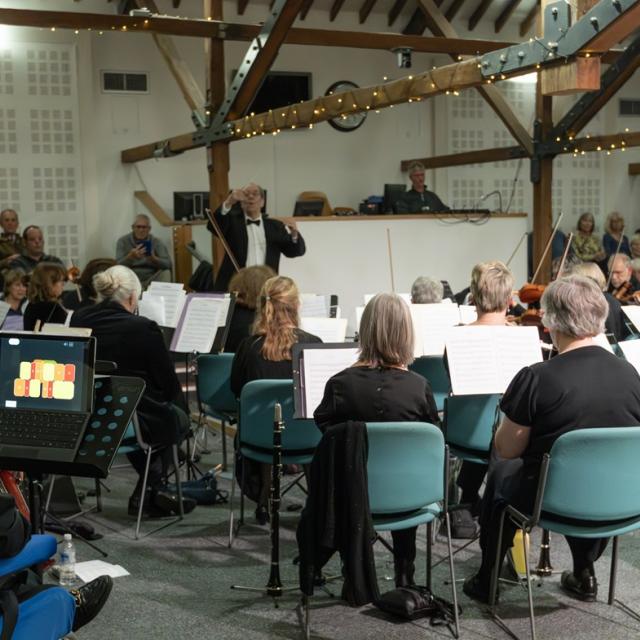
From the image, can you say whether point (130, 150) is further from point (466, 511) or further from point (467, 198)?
point (466, 511)

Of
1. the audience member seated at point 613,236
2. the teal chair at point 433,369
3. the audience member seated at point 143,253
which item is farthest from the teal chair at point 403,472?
the audience member seated at point 613,236

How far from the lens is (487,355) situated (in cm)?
407

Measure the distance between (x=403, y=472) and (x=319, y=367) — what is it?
0.73m

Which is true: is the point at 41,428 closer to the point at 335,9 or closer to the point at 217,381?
the point at 217,381

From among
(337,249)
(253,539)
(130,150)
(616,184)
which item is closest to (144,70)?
(130,150)

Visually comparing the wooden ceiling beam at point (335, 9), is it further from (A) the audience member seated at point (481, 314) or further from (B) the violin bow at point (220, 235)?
(A) the audience member seated at point (481, 314)

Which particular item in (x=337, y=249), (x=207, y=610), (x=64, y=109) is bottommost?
(x=207, y=610)

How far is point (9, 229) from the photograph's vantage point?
10836 mm

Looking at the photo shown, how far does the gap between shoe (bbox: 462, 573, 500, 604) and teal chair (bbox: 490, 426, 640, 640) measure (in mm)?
331

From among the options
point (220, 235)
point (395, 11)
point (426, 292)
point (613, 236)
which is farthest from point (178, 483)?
point (395, 11)

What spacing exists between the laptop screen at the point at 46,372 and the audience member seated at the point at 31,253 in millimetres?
6839

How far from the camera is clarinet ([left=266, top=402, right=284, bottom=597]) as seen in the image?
367cm

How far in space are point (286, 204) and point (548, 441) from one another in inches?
400

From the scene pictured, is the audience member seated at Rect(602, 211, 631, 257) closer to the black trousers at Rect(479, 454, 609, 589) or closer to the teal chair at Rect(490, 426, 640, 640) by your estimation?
the black trousers at Rect(479, 454, 609, 589)
